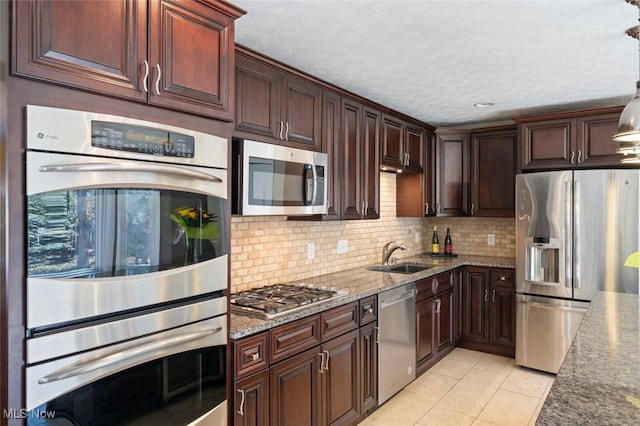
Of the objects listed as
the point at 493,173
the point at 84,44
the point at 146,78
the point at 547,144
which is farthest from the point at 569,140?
the point at 84,44

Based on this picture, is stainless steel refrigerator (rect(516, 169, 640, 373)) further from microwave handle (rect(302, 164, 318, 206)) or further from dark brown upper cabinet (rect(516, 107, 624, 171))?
microwave handle (rect(302, 164, 318, 206))

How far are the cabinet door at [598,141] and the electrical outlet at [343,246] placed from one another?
7.32ft

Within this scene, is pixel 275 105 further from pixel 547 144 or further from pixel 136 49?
pixel 547 144

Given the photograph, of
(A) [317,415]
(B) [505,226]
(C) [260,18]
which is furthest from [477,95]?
(A) [317,415]

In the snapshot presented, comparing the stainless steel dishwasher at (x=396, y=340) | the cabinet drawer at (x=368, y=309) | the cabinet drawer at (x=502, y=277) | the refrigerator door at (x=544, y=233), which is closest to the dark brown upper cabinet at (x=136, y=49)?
the cabinet drawer at (x=368, y=309)

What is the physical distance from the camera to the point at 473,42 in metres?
2.39

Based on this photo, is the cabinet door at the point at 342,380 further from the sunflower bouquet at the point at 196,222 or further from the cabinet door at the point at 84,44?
the cabinet door at the point at 84,44

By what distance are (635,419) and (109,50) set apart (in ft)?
6.35

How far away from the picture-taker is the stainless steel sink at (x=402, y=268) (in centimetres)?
396

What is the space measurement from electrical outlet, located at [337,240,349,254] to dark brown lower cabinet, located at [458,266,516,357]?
1.48m

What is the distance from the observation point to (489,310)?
432cm

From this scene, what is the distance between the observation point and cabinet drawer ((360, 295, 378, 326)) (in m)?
2.85

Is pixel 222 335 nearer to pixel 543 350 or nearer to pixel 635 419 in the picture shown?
pixel 635 419

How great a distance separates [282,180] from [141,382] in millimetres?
1401
